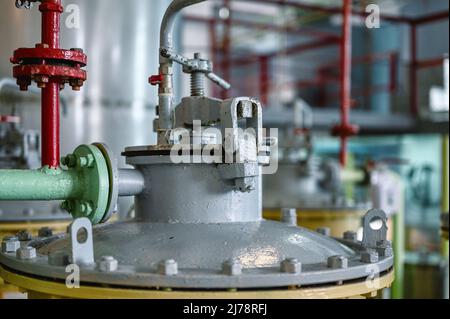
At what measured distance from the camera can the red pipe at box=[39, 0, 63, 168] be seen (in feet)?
5.22

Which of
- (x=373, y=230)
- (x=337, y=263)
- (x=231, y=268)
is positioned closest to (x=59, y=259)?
(x=231, y=268)

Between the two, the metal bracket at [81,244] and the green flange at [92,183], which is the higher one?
the green flange at [92,183]

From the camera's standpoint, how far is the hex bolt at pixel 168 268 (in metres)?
1.31

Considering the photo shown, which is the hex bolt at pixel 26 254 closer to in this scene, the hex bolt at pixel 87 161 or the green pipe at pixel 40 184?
the green pipe at pixel 40 184

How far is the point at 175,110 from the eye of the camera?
181 centimetres

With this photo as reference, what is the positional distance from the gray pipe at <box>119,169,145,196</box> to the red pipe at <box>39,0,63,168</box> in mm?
174

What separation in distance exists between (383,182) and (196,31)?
22.0 ft

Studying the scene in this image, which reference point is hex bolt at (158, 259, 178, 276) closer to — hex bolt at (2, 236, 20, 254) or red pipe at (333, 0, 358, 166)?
hex bolt at (2, 236, 20, 254)

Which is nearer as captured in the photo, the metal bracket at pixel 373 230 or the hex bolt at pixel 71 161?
the hex bolt at pixel 71 161

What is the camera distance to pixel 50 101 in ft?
5.32

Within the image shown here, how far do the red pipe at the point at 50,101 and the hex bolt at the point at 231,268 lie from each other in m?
0.55

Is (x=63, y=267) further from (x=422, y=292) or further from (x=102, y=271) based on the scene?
(x=422, y=292)

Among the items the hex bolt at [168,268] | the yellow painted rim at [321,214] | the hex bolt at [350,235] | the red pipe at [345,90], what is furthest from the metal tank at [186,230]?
the red pipe at [345,90]

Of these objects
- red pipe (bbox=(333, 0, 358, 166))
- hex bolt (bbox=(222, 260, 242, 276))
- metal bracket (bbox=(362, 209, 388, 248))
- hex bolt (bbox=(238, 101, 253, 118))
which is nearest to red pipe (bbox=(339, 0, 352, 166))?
red pipe (bbox=(333, 0, 358, 166))
